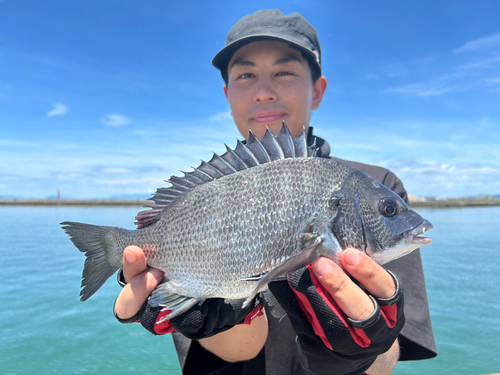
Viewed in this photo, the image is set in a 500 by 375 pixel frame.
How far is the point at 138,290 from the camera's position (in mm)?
1923

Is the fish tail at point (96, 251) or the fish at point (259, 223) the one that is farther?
the fish tail at point (96, 251)

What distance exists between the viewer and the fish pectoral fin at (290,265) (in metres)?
1.37

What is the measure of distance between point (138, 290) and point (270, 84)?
198 centimetres

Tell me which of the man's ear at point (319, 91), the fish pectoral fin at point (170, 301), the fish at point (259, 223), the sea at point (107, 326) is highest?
the man's ear at point (319, 91)

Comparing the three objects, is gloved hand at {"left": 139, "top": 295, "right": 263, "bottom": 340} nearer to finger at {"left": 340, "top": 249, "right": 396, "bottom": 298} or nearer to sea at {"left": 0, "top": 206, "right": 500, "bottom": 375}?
finger at {"left": 340, "top": 249, "right": 396, "bottom": 298}

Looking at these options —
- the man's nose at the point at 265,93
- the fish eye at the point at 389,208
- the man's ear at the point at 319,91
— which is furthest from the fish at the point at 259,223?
the man's ear at the point at 319,91

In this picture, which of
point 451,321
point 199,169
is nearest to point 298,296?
point 199,169

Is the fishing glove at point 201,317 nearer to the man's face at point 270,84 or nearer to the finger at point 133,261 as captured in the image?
the finger at point 133,261

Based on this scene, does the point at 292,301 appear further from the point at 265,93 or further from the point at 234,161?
the point at 265,93

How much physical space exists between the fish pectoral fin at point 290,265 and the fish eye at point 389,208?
1.22ft

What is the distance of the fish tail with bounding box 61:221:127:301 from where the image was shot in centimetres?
211

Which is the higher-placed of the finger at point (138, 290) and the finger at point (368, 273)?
the finger at point (368, 273)

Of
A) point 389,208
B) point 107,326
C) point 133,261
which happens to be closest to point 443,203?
point 107,326

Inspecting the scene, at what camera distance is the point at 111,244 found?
213 centimetres
